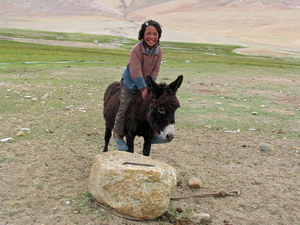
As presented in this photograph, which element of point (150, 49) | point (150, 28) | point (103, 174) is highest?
point (150, 28)

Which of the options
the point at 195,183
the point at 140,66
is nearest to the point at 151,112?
the point at 140,66

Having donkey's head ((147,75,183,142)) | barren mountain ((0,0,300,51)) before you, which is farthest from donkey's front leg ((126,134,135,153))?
barren mountain ((0,0,300,51))

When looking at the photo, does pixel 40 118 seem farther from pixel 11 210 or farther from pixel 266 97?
pixel 266 97

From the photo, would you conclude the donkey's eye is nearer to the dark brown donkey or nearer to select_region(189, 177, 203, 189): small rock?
the dark brown donkey

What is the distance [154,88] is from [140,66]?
0.59m

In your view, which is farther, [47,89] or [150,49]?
[47,89]

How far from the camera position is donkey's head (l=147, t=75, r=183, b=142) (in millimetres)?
4230

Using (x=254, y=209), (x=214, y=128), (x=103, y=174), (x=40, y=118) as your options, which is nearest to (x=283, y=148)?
(x=214, y=128)

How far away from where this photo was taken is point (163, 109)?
4289 millimetres

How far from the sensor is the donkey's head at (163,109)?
423 centimetres

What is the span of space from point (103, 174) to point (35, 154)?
2814 millimetres

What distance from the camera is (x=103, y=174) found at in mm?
3812

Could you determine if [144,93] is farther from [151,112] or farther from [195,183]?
[195,183]

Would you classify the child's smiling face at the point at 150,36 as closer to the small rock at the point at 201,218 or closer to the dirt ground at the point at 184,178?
the dirt ground at the point at 184,178
